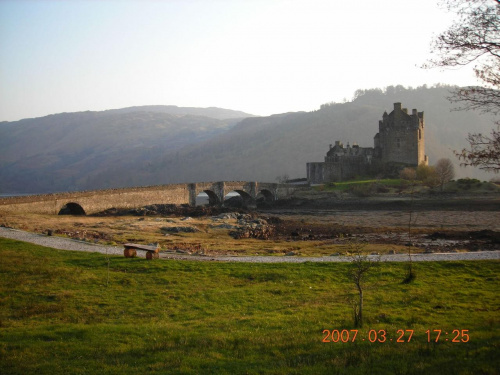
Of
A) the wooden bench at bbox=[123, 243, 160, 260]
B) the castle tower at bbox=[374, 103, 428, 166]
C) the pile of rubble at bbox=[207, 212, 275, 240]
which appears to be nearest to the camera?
the wooden bench at bbox=[123, 243, 160, 260]

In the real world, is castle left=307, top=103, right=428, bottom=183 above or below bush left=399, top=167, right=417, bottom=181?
above

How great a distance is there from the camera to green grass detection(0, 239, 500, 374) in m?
8.16

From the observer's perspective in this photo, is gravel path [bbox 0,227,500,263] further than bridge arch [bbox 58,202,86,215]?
No

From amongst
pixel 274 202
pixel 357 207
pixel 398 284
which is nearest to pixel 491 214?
pixel 357 207

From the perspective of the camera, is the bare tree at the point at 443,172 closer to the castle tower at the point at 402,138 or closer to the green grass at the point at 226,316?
the castle tower at the point at 402,138

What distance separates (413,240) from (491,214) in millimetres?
21548

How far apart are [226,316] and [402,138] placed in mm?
70760

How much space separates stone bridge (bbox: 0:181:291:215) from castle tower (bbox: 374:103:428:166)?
20.5 metres

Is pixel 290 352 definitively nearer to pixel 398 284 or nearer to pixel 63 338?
pixel 63 338

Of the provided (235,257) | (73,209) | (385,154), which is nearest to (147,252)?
(235,257)

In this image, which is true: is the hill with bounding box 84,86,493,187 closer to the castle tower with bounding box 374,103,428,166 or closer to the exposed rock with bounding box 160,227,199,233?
the castle tower with bounding box 374,103,428,166

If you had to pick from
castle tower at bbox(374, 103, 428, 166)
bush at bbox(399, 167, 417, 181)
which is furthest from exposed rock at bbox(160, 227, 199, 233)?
castle tower at bbox(374, 103, 428, 166)
